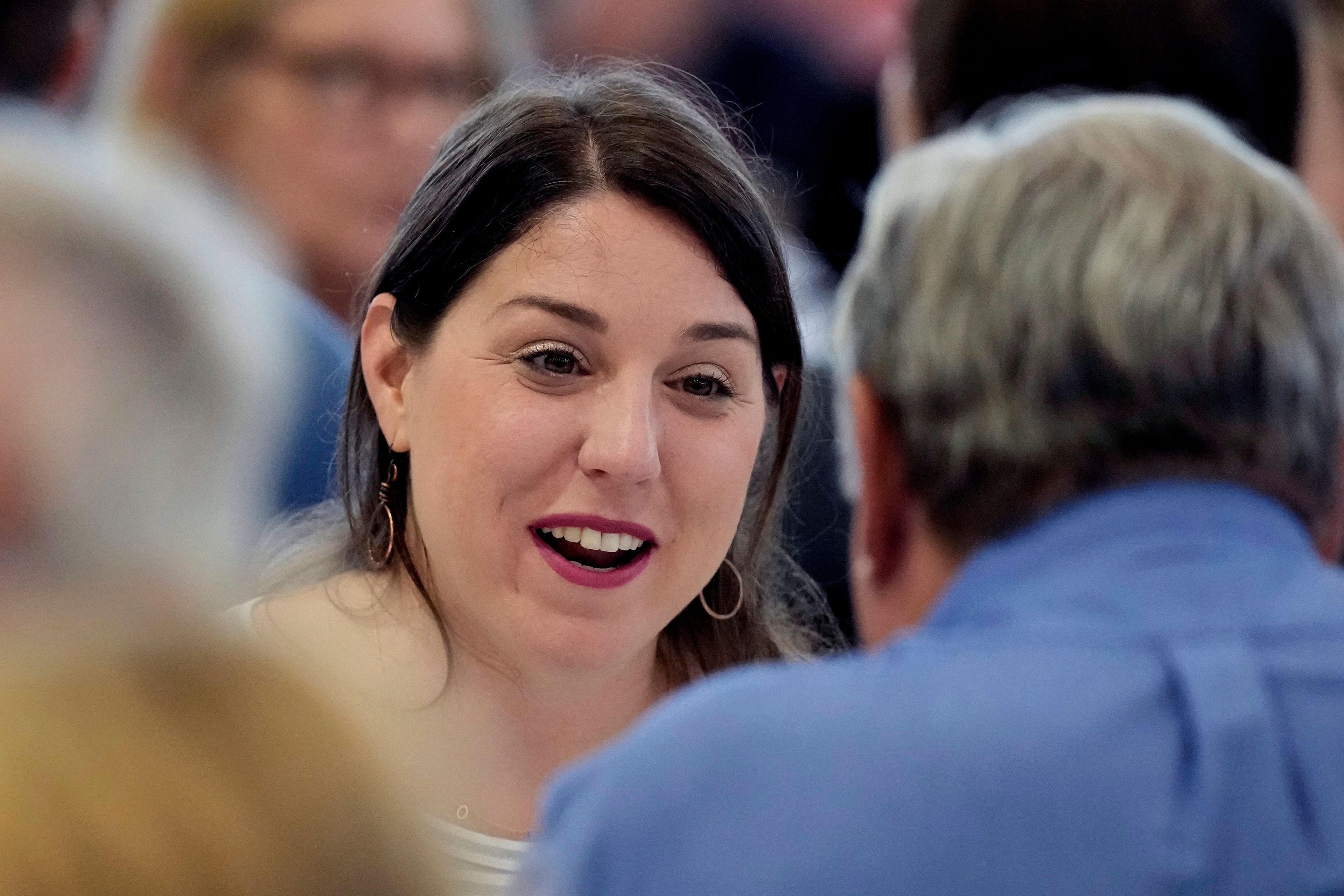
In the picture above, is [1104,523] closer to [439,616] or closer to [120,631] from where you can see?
[120,631]

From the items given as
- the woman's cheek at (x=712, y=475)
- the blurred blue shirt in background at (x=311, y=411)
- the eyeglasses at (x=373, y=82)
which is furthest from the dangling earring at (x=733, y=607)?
the eyeglasses at (x=373, y=82)

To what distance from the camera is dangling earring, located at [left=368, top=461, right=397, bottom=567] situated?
2568 millimetres

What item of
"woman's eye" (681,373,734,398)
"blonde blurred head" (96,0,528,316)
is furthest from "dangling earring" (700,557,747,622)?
"blonde blurred head" (96,0,528,316)

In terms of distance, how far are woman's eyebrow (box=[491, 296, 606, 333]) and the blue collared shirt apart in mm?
938

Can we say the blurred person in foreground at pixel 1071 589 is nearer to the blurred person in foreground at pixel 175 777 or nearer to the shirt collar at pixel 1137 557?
the shirt collar at pixel 1137 557

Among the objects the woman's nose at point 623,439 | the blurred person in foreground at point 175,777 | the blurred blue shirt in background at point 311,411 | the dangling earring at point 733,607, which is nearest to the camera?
the blurred person in foreground at point 175,777

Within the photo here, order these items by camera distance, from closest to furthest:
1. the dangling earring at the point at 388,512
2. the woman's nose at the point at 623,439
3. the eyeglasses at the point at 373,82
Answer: the woman's nose at the point at 623,439 < the dangling earring at the point at 388,512 < the eyeglasses at the point at 373,82

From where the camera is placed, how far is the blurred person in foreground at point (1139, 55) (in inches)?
103

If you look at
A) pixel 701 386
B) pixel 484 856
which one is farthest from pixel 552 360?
pixel 484 856

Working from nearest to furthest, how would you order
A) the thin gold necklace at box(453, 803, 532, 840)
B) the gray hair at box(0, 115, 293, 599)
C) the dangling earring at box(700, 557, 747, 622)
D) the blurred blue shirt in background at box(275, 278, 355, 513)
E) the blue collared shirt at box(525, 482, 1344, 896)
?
the gray hair at box(0, 115, 293, 599) → the blue collared shirt at box(525, 482, 1344, 896) → the thin gold necklace at box(453, 803, 532, 840) → the dangling earring at box(700, 557, 747, 622) → the blurred blue shirt in background at box(275, 278, 355, 513)

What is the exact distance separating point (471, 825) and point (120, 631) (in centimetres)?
153

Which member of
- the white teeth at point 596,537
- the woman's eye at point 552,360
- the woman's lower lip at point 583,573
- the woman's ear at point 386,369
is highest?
the woman's eye at point 552,360

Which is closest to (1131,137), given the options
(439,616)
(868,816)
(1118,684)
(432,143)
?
(1118,684)

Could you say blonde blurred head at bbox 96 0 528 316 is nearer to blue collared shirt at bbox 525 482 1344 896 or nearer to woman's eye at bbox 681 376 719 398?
woman's eye at bbox 681 376 719 398
